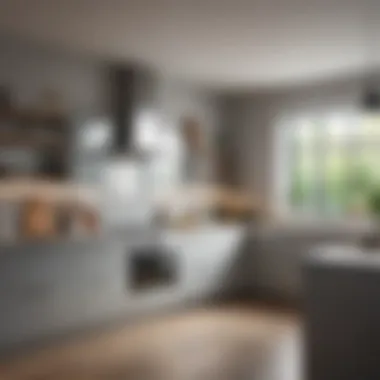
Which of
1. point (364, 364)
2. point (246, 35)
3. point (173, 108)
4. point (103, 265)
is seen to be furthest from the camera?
point (173, 108)

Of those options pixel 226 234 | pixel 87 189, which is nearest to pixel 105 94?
pixel 87 189

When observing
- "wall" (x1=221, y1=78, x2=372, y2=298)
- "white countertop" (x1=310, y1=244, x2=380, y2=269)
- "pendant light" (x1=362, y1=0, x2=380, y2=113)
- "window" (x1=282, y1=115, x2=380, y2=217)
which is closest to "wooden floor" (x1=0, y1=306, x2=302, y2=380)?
"white countertop" (x1=310, y1=244, x2=380, y2=269)

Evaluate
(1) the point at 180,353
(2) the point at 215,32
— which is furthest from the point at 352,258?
(2) the point at 215,32

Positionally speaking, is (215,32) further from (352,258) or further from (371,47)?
(352,258)

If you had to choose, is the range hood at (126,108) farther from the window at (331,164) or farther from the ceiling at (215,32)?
the window at (331,164)

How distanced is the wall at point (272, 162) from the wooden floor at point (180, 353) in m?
1.14

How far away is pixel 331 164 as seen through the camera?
7730mm

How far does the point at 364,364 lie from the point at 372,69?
13.1 feet

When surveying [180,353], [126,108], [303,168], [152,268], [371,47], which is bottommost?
[180,353]

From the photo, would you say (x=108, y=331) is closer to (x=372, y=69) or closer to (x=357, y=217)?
(x=357, y=217)

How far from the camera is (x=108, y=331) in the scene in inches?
234

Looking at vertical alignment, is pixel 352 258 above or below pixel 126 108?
below

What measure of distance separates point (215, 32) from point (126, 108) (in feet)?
5.46

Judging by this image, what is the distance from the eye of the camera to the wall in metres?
7.44
